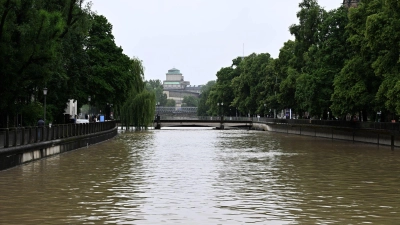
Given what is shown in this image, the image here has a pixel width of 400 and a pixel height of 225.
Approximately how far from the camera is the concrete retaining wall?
111 ft

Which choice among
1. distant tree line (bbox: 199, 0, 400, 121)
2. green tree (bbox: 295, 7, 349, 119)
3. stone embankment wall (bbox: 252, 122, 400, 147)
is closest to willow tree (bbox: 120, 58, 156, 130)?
distant tree line (bbox: 199, 0, 400, 121)

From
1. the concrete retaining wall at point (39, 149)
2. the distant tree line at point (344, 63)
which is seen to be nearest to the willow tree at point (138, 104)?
the distant tree line at point (344, 63)

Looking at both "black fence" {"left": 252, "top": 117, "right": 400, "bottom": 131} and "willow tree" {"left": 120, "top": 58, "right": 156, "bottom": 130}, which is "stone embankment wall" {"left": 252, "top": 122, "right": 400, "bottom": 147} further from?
"willow tree" {"left": 120, "top": 58, "right": 156, "bottom": 130}

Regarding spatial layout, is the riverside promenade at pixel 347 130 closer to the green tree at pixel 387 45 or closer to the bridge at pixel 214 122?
the green tree at pixel 387 45

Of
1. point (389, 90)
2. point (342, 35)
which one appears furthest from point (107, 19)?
point (389, 90)

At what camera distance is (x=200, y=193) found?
23219mm

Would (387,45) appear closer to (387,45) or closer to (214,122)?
Answer: (387,45)

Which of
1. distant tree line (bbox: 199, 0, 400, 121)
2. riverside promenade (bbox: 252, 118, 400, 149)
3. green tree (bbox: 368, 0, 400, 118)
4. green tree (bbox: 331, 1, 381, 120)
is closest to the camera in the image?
green tree (bbox: 368, 0, 400, 118)

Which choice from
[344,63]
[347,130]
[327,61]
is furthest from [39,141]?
[327,61]

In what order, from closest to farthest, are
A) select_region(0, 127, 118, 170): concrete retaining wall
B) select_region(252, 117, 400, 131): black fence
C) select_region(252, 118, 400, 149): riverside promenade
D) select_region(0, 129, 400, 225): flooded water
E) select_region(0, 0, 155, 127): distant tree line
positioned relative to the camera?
select_region(0, 129, 400, 225): flooded water, select_region(0, 127, 118, 170): concrete retaining wall, select_region(0, 0, 155, 127): distant tree line, select_region(252, 118, 400, 149): riverside promenade, select_region(252, 117, 400, 131): black fence

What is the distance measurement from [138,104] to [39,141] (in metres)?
65.0

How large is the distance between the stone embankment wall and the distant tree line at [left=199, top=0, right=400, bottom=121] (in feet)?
6.47

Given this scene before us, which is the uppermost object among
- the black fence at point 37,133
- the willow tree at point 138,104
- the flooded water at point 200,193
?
the willow tree at point 138,104

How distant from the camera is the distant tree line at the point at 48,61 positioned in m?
38.8
